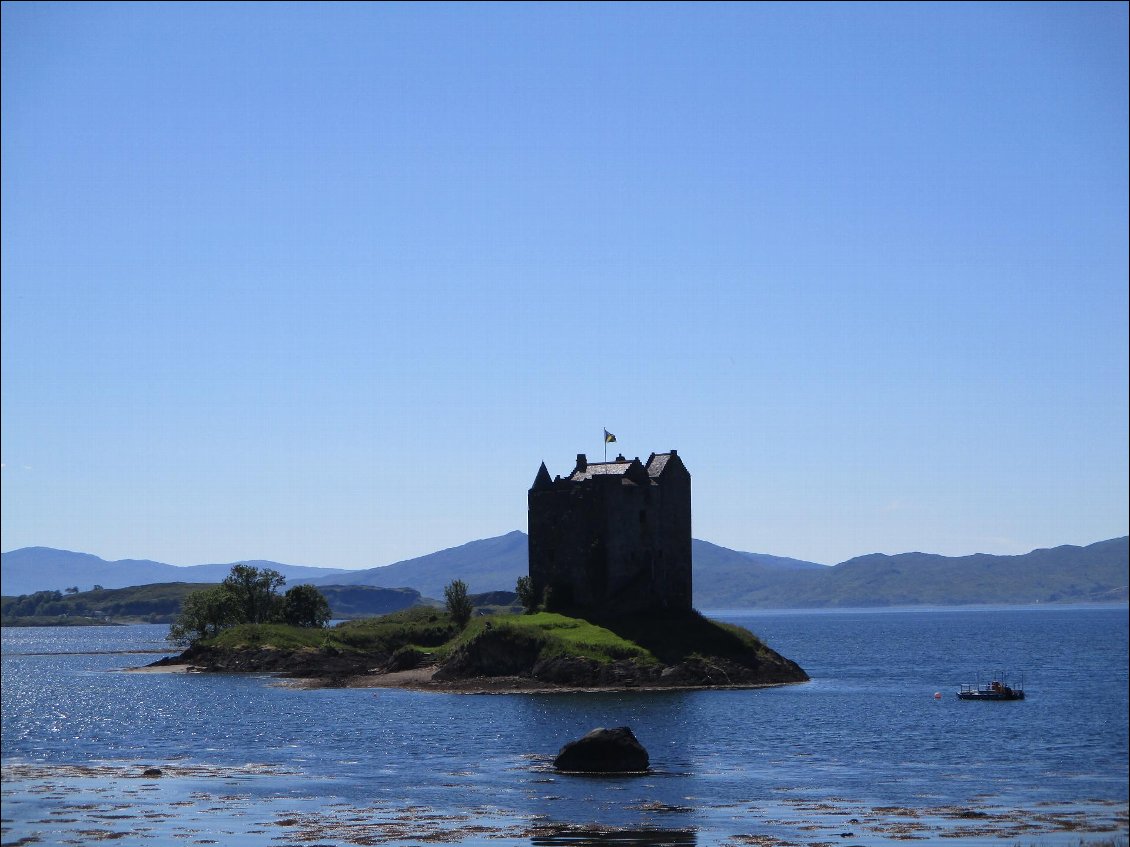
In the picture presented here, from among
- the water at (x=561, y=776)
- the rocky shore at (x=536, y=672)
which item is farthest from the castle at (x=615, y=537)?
the water at (x=561, y=776)

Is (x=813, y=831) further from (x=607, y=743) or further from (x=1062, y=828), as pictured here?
(x=607, y=743)

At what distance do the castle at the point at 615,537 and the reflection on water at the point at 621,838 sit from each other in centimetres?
7785

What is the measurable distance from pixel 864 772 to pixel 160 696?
2910 inches

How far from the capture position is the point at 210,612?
570ft

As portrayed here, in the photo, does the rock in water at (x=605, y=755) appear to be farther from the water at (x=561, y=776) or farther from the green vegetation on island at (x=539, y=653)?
the green vegetation on island at (x=539, y=653)

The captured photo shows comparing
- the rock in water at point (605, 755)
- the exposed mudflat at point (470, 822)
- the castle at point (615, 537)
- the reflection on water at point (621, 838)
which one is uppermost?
the castle at point (615, 537)

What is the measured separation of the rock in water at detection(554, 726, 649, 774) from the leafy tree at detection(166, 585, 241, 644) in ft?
376

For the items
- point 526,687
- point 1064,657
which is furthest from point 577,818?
point 1064,657

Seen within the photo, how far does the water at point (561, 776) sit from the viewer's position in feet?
166

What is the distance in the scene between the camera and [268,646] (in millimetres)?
154000

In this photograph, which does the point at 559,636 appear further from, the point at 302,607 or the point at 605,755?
the point at 302,607

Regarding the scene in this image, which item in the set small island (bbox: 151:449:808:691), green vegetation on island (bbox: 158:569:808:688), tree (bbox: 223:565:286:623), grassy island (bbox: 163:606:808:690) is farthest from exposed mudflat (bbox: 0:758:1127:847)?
tree (bbox: 223:565:286:623)

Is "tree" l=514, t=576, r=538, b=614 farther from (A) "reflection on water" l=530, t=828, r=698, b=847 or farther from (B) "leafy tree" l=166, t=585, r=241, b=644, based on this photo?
(A) "reflection on water" l=530, t=828, r=698, b=847

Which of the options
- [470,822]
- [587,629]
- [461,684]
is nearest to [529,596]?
[587,629]
